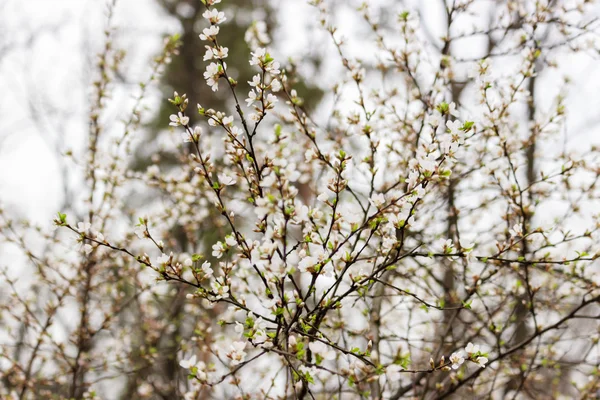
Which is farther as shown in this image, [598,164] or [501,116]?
[598,164]

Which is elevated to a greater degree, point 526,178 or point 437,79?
point 526,178

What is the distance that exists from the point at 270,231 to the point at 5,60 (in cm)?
835

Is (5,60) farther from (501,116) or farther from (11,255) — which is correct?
(501,116)

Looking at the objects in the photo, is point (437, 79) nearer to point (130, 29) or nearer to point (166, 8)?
point (130, 29)

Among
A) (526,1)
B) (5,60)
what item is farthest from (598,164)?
(5,60)

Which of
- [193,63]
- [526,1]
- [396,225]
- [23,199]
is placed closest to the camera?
[396,225]

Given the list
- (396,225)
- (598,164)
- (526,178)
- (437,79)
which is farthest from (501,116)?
(526,178)

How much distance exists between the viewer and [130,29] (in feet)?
24.2

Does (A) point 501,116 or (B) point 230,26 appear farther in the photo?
(B) point 230,26

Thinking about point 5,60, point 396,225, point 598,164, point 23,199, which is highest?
point 23,199

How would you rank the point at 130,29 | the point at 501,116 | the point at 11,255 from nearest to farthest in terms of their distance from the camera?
the point at 501,116, the point at 130,29, the point at 11,255

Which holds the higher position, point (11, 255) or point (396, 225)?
point (11, 255)

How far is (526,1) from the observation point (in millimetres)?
3684

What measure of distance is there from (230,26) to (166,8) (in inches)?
54.1
